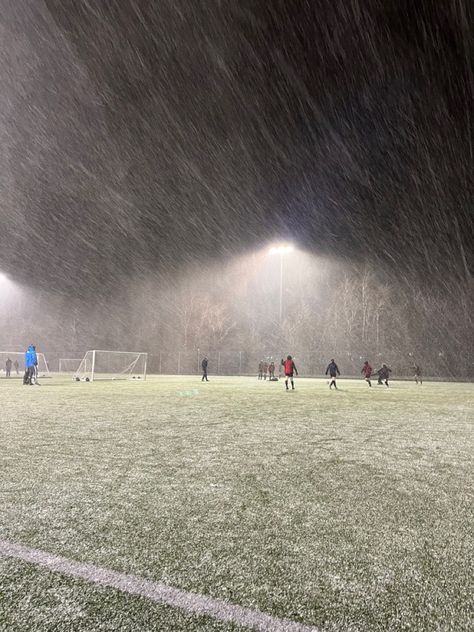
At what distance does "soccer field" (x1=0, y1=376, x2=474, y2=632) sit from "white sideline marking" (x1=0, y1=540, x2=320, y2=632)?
2cm

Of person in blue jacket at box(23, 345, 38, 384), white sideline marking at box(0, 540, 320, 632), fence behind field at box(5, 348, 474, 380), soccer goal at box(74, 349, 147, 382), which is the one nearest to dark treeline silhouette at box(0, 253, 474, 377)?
fence behind field at box(5, 348, 474, 380)

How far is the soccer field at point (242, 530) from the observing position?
1.95 metres

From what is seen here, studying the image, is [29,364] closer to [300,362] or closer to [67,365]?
[67,365]

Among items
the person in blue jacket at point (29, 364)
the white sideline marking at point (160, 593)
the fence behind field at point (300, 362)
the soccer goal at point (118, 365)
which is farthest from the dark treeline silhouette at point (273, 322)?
the white sideline marking at point (160, 593)

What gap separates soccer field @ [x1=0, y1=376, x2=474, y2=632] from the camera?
1947mm

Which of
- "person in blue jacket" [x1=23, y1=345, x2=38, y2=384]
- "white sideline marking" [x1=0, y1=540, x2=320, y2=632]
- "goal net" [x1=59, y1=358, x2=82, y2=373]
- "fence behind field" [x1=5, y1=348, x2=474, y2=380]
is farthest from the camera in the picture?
"goal net" [x1=59, y1=358, x2=82, y2=373]

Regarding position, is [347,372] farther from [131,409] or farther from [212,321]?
[131,409]

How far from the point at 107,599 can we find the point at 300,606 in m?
0.94

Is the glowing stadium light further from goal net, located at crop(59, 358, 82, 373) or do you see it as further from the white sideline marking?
the white sideline marking

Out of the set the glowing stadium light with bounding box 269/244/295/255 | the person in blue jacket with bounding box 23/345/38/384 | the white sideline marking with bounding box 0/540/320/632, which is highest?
the glowing stadium light with bounding box 269/244/295/255

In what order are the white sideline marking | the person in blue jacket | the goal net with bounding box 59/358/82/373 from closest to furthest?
the white sideline marking, the person in blue jacket, the goal net with bounding box 59/358/82/373

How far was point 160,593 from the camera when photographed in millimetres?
2086

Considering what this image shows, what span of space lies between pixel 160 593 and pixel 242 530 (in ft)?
3.19

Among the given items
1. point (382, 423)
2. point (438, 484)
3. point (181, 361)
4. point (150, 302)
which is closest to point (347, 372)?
point (181, 361)
